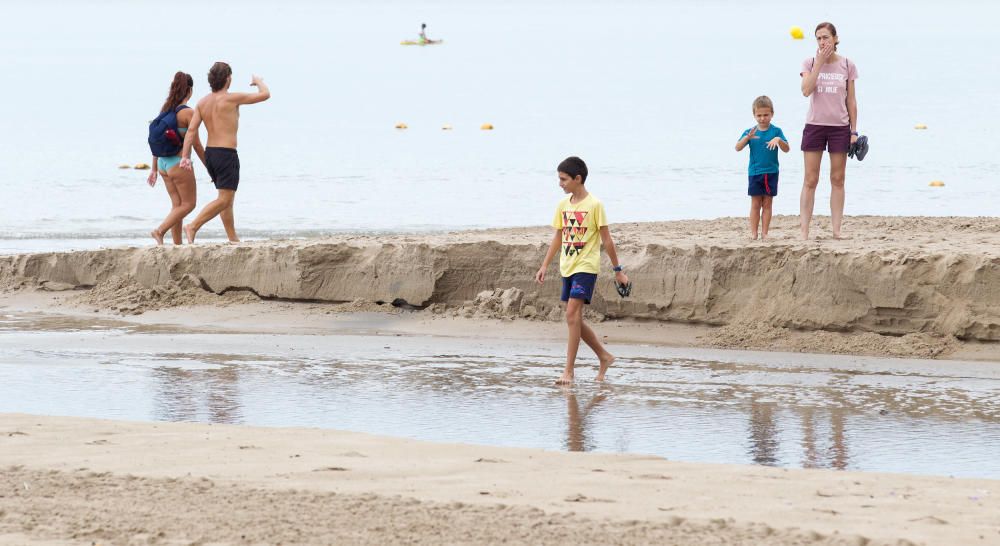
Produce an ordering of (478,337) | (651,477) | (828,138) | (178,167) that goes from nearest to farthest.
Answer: (651,477)
(478,337)
(828,138)
(178,167)

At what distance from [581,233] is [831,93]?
9.88ft

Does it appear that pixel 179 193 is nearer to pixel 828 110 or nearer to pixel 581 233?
pixel 581 233

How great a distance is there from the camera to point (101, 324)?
10.9 meters

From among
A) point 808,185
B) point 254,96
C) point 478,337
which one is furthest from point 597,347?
point 254,96

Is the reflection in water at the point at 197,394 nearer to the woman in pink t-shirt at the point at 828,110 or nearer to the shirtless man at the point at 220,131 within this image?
the shirtless man at the point at 220,131

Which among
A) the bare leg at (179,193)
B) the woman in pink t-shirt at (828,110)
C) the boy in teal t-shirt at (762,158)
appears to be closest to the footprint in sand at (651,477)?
the woman in pink t-shirt at (828,110)

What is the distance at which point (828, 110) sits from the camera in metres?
10.5

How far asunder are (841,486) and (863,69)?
9387 cm

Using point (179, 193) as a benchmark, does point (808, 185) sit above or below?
above

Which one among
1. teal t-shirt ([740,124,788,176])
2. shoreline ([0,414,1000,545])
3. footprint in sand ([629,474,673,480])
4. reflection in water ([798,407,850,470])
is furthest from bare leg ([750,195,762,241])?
footprint in sand ([629,474,673,480])

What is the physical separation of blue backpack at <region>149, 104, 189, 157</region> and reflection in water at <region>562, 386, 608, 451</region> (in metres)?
5.19

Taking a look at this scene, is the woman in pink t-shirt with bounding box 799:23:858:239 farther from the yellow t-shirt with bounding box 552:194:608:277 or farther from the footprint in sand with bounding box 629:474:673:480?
the footprint in sand with bounding box 629:474:673:480

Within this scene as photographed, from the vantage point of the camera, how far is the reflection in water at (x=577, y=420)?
679 cm

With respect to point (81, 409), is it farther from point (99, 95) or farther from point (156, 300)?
point (99, 95)
